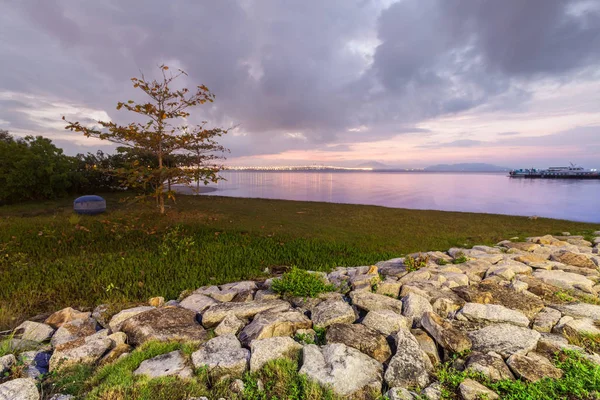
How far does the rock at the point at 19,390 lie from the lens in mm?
2514

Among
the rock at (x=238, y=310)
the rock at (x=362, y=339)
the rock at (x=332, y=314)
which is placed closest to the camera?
the rock at (x=362, y=339)

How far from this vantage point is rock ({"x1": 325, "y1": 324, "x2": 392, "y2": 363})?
326 centimetres

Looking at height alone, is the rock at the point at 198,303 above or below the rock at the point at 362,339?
below

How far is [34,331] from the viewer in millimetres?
4098

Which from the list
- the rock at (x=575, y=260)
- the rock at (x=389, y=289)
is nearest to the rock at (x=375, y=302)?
the rock at (x=389, y=289)

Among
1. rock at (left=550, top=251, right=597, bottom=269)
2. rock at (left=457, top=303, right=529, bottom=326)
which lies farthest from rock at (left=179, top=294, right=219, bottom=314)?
rock at (left=550, top=251, right=597, bottom=269)

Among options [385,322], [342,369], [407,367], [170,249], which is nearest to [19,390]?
[342,369]

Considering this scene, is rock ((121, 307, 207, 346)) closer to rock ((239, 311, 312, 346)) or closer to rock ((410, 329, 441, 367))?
rock ((239, 311, 312, 346))

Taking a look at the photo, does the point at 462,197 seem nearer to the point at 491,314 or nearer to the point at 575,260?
the point at 575,260

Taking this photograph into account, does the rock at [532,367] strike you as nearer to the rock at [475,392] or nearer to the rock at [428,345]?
the rock at [475,392]

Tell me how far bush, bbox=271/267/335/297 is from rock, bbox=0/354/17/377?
3.36 metres

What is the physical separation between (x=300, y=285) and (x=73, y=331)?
11.2ft

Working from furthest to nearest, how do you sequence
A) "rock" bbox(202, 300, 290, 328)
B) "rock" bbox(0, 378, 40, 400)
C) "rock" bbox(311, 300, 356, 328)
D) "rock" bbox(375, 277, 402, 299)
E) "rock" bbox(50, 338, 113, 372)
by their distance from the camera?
"rock" bbox(375, 277, 402, 299) < "rock" bbox(202, 300, 290, 328) < "rock" bbox(311, 300, 356, 328) < "rock" bbox(50, 338, 113, 372) < "rock" bbox(0, 378, 40, 400)

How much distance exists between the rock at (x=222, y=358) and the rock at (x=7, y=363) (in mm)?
1973
